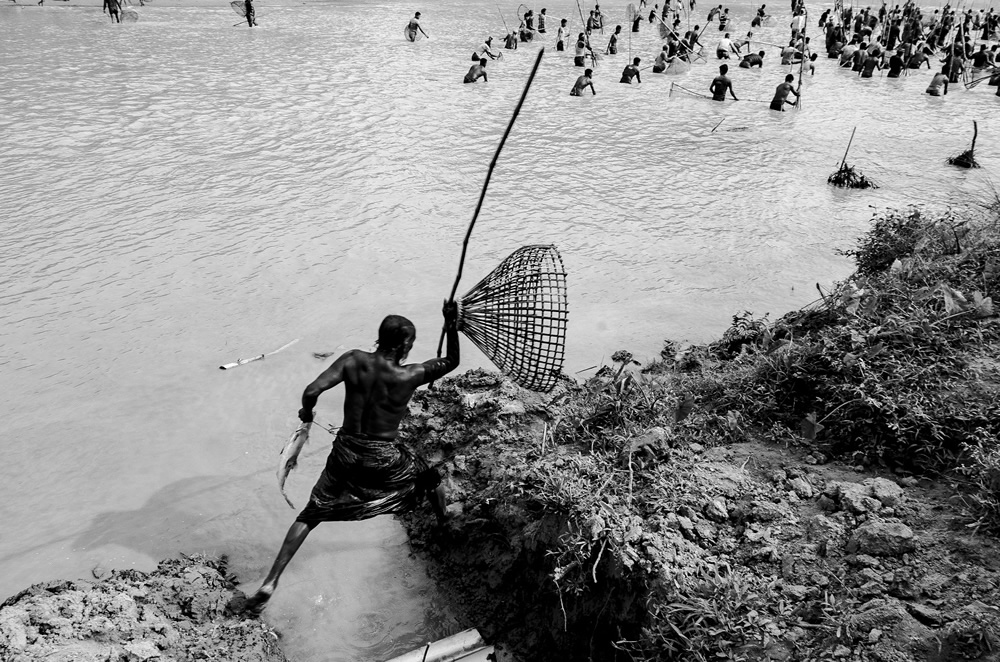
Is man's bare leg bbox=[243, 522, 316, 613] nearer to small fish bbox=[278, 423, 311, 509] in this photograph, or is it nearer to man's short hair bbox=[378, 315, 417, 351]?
small fish bbox=[278, 423, 311, 509]

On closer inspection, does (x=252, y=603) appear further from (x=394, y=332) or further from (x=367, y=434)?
(x=394, y=332)

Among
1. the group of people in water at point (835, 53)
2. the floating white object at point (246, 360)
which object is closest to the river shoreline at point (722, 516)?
the floating white object at point (246, 360)

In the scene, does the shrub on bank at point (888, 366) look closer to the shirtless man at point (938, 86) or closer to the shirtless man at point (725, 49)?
the shirtless man at point (938, 86)

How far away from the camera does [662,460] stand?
11.7 feet

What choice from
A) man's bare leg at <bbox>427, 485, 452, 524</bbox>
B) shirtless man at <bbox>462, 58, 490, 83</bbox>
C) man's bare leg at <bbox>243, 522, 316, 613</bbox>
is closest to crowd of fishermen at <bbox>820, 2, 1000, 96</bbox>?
shirtless man at <bbox>462, 58, 490, 83</bbox>

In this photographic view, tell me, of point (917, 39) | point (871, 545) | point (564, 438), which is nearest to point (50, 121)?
point (564, 438)

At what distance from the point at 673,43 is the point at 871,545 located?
19487 mm

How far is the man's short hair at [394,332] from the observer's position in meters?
3.29

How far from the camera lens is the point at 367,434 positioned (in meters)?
3.40

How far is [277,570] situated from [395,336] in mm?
1183

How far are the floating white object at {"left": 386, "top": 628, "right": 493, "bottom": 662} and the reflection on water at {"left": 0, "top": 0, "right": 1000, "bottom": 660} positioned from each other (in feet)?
0.97

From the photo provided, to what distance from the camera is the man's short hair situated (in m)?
3.29

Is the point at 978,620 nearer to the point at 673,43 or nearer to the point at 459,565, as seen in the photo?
the point at 459,565

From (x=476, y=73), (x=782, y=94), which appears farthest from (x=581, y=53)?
(x=782, y=94)
